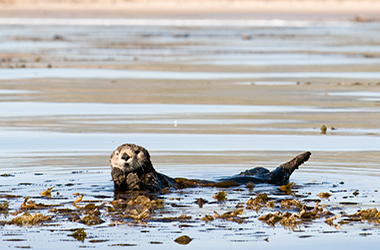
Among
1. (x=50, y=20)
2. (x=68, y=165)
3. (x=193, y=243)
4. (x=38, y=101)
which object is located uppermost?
(x=50, y=20)

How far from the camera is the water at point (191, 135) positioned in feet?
23.5

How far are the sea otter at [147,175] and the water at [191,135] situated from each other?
→ 15 centimetres

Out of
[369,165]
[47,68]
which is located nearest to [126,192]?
[369,165]

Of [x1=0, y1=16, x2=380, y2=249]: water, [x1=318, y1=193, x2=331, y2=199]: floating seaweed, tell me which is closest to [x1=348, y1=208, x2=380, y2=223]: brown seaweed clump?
[x1=0, y1=16, x2=380, y2=249]: water

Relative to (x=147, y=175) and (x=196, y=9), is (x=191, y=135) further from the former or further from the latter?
(x=196, y=9)

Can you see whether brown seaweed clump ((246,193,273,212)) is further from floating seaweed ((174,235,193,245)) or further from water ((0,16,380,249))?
floating seaweed ((174,235,193,245))

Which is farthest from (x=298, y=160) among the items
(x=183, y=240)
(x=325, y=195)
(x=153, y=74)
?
(x=153, y=74)

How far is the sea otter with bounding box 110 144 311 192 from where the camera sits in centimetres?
852

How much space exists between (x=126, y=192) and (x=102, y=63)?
17752 mm

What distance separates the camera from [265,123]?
47.5 feet

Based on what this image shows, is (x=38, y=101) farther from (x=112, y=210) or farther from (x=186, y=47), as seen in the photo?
(x=186, y=47)

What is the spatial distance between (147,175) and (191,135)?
450 centimetres

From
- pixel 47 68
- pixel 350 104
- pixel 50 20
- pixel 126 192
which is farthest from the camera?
pixel 50 20

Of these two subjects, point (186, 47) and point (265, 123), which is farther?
point (186, 47)
